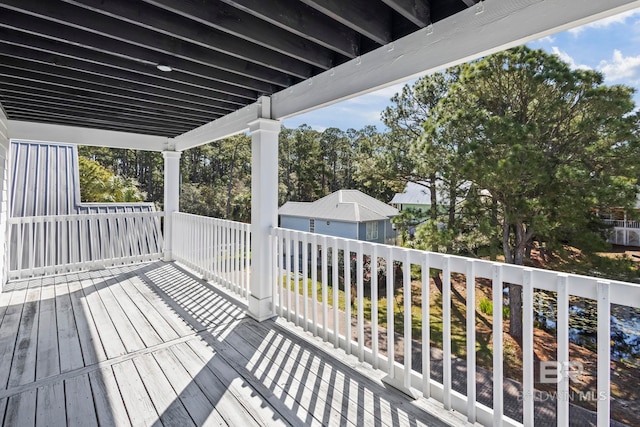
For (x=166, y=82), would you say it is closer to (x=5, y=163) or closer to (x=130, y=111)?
(x=130, y=111)

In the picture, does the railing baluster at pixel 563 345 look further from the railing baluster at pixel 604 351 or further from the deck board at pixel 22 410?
the deck board at pixel 22 410

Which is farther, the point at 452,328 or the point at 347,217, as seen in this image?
the point at 347,217

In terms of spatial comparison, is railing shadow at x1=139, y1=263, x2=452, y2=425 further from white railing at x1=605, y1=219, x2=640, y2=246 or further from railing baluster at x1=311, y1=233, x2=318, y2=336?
white railing at x1=605, y1=219, x2=640, y2=246

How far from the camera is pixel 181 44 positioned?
2.56 meters

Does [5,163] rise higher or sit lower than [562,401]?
higher

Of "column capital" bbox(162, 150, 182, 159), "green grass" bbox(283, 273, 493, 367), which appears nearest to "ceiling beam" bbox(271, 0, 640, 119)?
"green grass" bbox(283, 273, 493, 367)

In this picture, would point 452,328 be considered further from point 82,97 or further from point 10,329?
point 82,97

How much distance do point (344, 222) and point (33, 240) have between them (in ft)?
34.2

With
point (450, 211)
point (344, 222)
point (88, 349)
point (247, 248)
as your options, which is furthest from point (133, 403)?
→ point (344, 222)

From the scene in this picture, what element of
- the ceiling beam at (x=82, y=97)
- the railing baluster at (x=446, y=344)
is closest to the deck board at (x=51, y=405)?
the railing baluster at (x=446, y=344)

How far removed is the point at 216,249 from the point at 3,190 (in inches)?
117

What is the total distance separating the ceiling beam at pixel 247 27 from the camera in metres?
1.97

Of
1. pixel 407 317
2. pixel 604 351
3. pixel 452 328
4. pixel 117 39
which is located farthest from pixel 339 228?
pixel 604 351

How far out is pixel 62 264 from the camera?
533 cm
